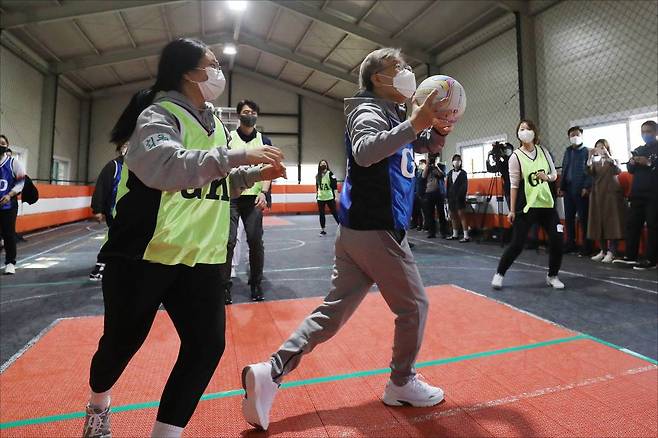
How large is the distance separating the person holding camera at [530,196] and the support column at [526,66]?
18.6 feet

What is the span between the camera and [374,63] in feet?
5.35

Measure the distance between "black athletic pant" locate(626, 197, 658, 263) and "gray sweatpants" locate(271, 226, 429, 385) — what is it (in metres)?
5.65

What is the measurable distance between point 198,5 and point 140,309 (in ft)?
45.5

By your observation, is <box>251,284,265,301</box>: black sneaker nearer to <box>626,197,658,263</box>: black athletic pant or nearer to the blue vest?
the blue vest

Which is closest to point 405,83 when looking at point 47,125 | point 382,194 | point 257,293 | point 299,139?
point 382,194

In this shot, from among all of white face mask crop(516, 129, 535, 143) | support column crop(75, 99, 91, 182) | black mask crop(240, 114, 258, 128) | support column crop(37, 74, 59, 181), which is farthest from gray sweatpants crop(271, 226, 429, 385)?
support column crop(75, 99, 91, 182)

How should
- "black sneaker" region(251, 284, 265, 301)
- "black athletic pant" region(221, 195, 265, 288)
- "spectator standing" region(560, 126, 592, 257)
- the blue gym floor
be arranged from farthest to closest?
"spectator standing" region(560, 126, 592, 257) → "black sneaker" region(251, 284, 265, 301) → "black athletic pant" region(221, 195, 265, 288) → the blue gym floor

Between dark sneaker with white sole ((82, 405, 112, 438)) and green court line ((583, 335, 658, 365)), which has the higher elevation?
dark sneaker with white sole ((82, 405, 112, 438))

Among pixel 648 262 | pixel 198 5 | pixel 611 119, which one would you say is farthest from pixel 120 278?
pixel 198 5

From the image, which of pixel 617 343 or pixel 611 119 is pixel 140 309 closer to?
pixel 617 343

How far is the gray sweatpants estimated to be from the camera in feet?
5.21

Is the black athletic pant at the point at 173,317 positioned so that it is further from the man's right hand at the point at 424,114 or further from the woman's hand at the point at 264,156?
the man's right hand at the point at 424,114

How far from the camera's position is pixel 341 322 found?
5.62 ft

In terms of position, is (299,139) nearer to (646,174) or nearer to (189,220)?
(646,174)
